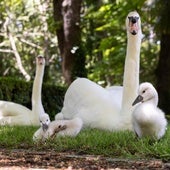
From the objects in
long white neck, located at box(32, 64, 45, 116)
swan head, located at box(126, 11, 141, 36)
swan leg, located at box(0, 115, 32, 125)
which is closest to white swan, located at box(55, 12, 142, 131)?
swan head, located at box(126, 11, 141, 36)

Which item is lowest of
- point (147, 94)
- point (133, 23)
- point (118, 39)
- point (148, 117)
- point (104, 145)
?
point (104, 145)

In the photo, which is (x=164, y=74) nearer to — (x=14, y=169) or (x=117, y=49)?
(x=117, y=49)

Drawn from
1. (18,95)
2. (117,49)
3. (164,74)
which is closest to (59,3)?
(117,49)

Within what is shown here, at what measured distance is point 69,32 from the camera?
17453mm

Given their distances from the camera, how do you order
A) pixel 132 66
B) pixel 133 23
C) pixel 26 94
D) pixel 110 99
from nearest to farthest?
1. pixel 133 23
2. pixel 132 66
3. pixel 110 99
4. pixel 26 94

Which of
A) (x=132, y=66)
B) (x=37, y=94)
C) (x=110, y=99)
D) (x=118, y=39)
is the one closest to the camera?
(x=132, y=66)

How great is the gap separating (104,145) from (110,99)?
2.71m

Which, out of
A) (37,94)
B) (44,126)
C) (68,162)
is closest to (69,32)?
(37,94)

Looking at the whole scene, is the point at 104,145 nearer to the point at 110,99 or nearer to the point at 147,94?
the point at 147,94

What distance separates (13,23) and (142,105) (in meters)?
25.9

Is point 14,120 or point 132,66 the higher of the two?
point 132,66

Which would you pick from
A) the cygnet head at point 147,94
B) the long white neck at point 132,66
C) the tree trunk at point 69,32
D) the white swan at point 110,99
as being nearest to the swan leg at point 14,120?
the white swan at point 110,99

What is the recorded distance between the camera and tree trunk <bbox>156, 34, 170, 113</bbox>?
15.8 m

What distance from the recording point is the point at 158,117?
5645 mm
